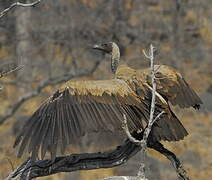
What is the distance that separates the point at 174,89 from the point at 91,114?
1385 millimetres

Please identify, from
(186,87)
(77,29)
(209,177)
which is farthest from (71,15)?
(186,87)

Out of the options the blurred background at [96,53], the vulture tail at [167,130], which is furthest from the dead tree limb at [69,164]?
the blurred background at [96,53]

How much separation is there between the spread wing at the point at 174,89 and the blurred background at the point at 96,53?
14.2 feet

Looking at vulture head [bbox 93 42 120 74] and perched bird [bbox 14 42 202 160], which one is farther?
vulture head [bbox 93 42 120 74]

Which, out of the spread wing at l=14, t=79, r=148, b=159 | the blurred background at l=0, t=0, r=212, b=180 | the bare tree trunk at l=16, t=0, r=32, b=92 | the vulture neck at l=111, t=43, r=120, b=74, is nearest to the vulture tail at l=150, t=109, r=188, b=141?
the spread wing at l=14, t=79, r=148, b=159

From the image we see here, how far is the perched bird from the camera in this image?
600cm

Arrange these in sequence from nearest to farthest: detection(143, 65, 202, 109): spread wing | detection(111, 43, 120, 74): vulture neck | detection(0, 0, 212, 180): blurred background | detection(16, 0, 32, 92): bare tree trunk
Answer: detection(143, 65, 202, 109): spread wing < detection(111, 43, 120, 74): vulture neck < detection(0, 0, 212, 180): blurred background < detection(16, 0, 32, 92): bare tree trunk

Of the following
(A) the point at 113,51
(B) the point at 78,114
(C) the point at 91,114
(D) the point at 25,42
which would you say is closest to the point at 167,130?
(C) the point at 91,114

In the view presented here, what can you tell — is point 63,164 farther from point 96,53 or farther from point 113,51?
point 96,53

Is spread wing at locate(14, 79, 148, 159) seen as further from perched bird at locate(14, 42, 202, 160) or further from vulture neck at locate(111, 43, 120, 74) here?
vulture neck at locate(111, 43, 120, 74)

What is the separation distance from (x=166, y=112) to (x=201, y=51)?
1297cm

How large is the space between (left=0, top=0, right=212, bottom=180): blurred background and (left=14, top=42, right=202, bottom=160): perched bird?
16.4 feet

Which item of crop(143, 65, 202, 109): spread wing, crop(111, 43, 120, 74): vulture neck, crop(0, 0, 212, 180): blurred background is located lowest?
crop(0, 0, 212, 180): blurred background

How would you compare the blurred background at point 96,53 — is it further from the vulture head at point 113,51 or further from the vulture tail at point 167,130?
the vulture tail at point 167,130
